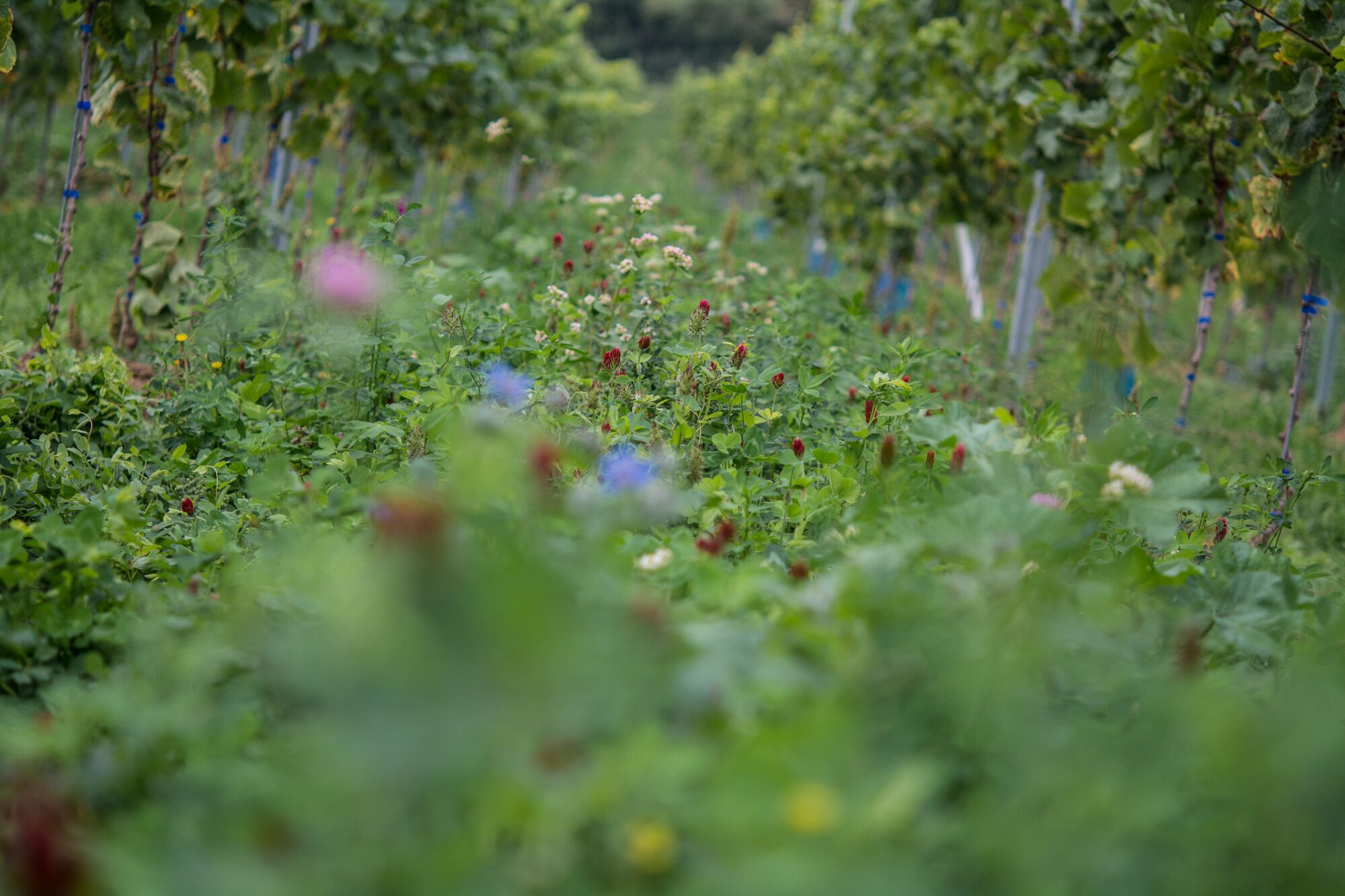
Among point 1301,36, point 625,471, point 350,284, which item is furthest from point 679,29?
point 625,471

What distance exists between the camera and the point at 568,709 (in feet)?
2.73

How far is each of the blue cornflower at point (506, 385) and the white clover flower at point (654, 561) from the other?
1.89ft

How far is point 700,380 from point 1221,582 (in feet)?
3.75

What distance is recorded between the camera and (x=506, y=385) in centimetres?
188

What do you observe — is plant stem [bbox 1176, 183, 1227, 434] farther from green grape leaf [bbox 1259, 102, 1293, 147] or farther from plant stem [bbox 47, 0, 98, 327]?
plant stem [bbox 47, 0, 98, 327]

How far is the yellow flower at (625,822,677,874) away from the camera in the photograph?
79 centimetres

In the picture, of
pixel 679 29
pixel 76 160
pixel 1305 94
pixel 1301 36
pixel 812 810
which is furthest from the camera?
pixel 679 29

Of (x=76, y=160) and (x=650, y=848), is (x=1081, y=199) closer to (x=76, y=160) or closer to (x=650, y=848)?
(x=76, y=160)

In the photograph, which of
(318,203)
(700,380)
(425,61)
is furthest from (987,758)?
(318,203)

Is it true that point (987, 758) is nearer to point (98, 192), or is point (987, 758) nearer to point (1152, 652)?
point (1152, 652)

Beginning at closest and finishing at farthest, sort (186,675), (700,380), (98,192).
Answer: (186,675) < (700,380) < (98,192)

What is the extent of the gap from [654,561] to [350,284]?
1.32m

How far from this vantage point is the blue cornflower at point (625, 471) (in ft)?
4.46

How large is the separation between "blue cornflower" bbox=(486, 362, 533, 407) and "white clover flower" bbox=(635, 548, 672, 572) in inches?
22.7
